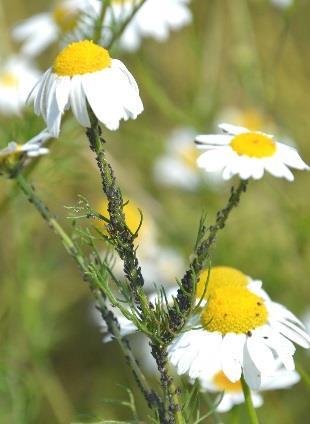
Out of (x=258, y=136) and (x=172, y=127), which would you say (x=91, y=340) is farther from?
(x=258, y=136)

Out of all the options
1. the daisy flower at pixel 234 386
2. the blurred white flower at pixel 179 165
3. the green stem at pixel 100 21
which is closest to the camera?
the daisy flower at pixel 234 386

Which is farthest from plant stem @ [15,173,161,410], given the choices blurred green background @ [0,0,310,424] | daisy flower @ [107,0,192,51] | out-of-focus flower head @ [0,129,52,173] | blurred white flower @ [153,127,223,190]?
blurred white flower @ [153,127,223,190]

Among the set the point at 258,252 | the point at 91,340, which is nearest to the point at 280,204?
the point at 258,252

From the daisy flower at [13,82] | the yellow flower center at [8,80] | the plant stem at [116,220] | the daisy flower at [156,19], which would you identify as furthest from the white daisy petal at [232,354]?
the yellow flower center at [8,80]

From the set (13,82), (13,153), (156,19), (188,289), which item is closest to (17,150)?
(13,153)

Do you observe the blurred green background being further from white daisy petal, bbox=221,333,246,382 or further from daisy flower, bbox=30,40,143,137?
white daisy petal, bbox=221,333,246,382

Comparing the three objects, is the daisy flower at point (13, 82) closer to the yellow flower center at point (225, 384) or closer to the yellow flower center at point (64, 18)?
the yellow flower center at point (64, 18)
